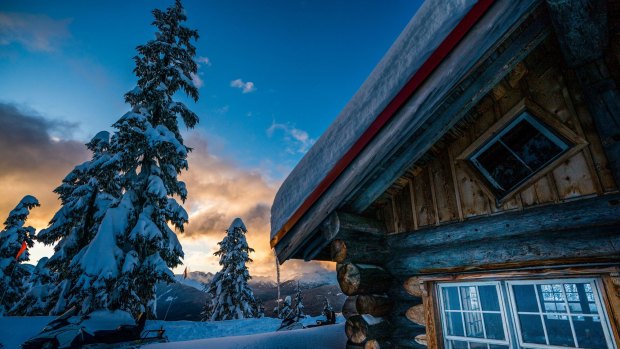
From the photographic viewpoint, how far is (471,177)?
11.9ft

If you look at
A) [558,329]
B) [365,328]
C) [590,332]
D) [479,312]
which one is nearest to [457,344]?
[479,312]

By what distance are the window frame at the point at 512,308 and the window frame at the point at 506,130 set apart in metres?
0.92

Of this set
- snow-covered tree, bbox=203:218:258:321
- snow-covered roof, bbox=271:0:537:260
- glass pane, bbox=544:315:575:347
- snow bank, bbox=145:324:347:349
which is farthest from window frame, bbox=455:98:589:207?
snow-covered tree, bbox=203:218:258:321

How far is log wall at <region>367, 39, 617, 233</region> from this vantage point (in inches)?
112

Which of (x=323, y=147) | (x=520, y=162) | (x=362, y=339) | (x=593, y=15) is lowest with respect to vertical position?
(x=362, y=339)

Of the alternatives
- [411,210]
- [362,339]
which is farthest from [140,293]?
[411,210]

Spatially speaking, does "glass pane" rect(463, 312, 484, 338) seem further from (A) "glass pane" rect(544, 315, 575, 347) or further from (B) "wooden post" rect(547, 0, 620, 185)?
(A) "glass pane" rect(544, 315, 575, 347)

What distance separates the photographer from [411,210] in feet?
13.5

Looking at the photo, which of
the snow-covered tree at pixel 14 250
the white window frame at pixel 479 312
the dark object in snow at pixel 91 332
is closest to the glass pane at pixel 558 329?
the white window frame at pixel 479 312

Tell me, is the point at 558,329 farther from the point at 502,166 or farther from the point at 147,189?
the point at 147,189

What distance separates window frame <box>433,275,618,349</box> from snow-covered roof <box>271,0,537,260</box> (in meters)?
1.92

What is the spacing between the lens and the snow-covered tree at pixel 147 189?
10133mm

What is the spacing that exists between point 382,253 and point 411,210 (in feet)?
2.59

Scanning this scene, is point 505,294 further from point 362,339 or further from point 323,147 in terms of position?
point 323,147
